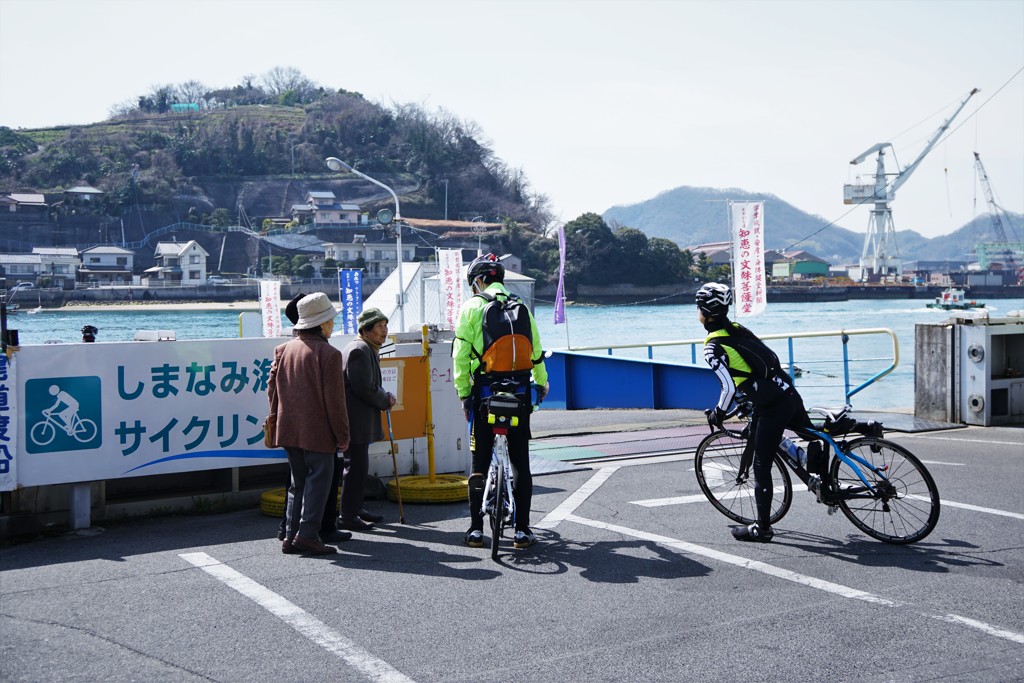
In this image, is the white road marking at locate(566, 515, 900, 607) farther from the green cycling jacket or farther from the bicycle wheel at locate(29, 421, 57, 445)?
the bicycle wheel at locate(29, 421, 57, 445)

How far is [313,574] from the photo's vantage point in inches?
223

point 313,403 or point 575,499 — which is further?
point 575,499

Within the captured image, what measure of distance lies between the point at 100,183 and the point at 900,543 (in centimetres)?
13055

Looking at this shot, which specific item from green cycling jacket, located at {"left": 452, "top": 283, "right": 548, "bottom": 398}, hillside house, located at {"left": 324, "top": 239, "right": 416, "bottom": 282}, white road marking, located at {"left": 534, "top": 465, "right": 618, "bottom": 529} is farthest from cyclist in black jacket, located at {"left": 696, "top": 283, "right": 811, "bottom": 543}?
hillside house, located at {"left": 324, "top": 239, "right": 416, "bottom": 282}

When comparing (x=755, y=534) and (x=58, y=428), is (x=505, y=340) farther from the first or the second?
(x=58, y=428)

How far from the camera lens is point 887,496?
609 cm

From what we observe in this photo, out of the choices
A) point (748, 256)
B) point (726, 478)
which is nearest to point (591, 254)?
point (748, 256)

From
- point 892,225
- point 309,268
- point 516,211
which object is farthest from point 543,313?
point 892,225

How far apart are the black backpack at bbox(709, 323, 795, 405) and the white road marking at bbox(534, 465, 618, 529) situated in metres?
1.79

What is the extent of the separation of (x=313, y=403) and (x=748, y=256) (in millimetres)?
12899

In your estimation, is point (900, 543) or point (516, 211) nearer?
point (900, 543)

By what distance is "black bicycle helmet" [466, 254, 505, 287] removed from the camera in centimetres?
618

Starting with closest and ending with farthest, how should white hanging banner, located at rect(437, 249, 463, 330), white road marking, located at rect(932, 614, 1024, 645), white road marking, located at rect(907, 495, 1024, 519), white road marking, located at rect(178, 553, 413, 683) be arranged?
white road marking, located at rect(178, 553, 413, 683) < white road marking, located at rect(932, 614, 1024, 645) < white road marking, located at rect(907, 495, 1024, 519) < white hanging banner, located at rect(437, 249, 463, 330)

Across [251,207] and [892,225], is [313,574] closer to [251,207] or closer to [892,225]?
[251,207]
